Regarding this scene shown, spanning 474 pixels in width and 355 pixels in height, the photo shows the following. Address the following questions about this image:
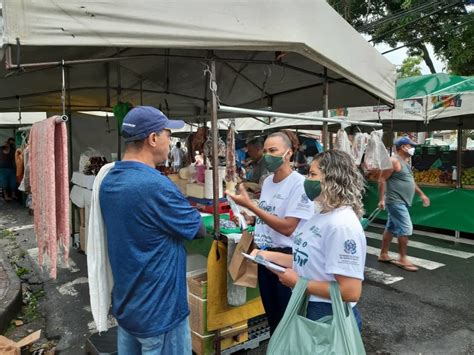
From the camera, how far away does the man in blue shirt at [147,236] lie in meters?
1.84

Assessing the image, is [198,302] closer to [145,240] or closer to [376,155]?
[145,240]

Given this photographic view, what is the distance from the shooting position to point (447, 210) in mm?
7582

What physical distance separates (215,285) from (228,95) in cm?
388

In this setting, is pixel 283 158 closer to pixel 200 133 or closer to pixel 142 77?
pixel 200 133

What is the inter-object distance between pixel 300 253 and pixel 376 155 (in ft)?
7.35

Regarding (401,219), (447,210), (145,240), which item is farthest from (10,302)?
(447,210)

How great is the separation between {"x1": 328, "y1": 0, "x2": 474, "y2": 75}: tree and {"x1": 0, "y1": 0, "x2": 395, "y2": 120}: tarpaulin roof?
888 centimetres

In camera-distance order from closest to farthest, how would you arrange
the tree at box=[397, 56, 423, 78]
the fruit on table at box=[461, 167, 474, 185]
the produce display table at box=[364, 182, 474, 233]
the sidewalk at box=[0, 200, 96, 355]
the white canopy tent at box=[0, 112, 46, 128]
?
the sidewalk at box=[0, 200, 96, 355] < the produce display table at box=[364, 182, 474, 233] < the fruit on table at box=[461, 167, 474, 185] < the white canopy tent at box=[0, 112, 46, 128] < the tree at box=[397, 56, 423, 78]

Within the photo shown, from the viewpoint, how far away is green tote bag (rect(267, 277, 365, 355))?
1.73 metres

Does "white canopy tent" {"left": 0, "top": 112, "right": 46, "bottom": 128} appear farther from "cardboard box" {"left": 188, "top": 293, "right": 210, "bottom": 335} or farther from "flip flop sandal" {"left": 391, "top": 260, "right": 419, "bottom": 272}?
"flip flop sandal" {"left": 391, "top": 260, "right": 419, "bottom": 272}

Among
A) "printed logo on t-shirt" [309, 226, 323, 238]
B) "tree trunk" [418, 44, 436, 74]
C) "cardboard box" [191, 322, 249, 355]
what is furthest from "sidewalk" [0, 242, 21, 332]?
"tree trunk" [418, 44, 436, 74]

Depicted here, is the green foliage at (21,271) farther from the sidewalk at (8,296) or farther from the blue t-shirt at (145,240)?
the blue t-shirt at (145,240)

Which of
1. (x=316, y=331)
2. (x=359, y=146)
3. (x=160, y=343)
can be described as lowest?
(x=160, y=343)

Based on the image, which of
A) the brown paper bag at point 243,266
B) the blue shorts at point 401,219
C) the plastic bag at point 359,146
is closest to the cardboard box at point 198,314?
the brown paper bag at point 243,266
